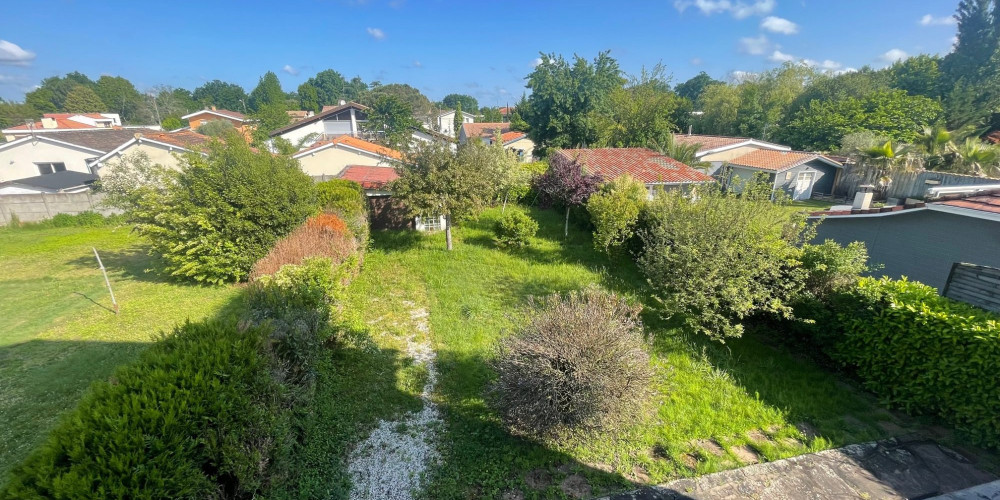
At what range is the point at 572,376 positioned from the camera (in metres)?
4.45

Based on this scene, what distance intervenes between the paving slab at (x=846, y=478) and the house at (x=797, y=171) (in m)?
21.9

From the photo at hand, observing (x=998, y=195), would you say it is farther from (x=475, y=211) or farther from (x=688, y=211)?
(x=475, y=211)

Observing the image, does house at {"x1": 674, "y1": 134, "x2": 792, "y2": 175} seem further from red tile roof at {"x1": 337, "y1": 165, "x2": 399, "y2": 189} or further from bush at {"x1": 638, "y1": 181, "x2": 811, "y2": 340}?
bush at {"x1": 638, "y1": 181, "x2": 811, "y2": 340}

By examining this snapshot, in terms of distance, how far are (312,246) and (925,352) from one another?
1080cm

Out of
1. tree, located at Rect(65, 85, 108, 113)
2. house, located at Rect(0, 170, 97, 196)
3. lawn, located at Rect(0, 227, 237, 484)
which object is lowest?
lawn, located at Rect(0, 227, 237, 484)

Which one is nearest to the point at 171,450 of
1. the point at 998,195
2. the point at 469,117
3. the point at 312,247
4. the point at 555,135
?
the point at 312,247

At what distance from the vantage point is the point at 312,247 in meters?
8.34

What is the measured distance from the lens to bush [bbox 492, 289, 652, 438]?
446 centimetres

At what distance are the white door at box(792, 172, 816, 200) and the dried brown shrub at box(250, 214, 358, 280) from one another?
27252 millimetres

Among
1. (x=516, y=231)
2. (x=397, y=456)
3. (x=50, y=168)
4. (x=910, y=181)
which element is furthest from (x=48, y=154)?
(x=910, y=181)

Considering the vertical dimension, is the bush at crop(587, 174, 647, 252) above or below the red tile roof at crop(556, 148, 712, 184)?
below

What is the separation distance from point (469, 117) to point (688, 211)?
75.4 metres

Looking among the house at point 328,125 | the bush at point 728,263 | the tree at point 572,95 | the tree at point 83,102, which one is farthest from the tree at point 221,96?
the bush at point 728,263

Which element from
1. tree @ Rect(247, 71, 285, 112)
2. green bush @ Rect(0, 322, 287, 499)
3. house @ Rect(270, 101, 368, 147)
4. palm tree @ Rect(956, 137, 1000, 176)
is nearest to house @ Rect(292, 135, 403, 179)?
house @ Rect(270, 101, 368, 147)
